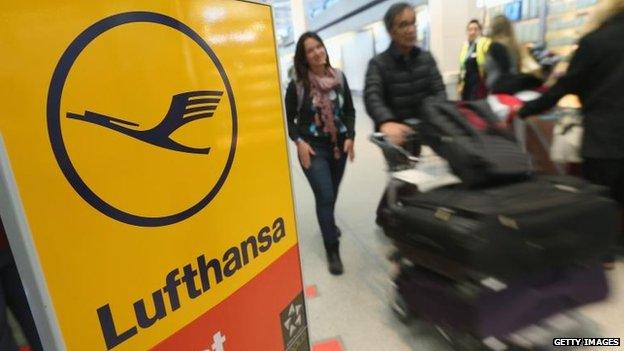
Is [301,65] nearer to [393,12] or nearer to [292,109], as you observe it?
[292,109]

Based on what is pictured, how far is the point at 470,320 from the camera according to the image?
4.44ft

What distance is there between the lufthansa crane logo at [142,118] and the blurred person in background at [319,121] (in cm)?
141

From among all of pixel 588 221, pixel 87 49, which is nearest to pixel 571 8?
pixel 588 221

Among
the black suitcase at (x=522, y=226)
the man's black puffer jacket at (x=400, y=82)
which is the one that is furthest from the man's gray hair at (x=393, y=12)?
the black suitcase at (x=522, y=226)

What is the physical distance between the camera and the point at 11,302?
3.95 ft

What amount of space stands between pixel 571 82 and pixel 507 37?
1.68 m

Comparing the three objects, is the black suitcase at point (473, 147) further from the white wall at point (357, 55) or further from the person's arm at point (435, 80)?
the white wall at point (357, 55)

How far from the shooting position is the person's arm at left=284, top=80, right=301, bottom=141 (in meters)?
2.47

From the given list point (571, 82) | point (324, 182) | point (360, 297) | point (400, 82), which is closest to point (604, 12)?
point (571, 82)

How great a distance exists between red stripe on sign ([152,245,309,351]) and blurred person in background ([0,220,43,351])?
1.50 ft

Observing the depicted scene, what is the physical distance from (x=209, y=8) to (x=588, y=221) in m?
1.30

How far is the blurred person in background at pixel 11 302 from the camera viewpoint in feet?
3.39

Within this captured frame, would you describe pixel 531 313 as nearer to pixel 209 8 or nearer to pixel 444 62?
pixel 209 8

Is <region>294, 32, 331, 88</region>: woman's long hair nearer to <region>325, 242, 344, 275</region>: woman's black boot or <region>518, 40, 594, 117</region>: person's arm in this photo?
<region>325, 242, 344, 275</region>: woman's black boot
